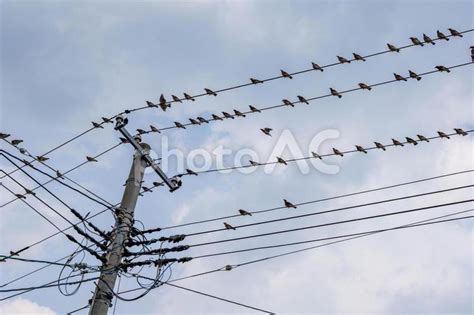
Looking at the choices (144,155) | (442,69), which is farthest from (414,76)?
(144,155)

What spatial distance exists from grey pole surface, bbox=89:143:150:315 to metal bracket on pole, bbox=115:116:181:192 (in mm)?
67

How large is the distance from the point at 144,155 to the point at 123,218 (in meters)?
1.47

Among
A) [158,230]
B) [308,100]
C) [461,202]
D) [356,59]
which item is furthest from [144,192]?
[461,202]

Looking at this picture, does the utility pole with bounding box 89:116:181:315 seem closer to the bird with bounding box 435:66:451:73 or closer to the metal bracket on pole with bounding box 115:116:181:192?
the metal bracket on pole with bounding box 115:116:181:192

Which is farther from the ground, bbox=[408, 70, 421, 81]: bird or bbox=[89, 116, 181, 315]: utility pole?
bbox=[408, 70, 421, 81]: bird

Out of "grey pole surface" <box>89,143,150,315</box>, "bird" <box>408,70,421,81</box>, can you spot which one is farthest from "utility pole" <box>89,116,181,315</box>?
"bird" <box>408,70,421,81</box>

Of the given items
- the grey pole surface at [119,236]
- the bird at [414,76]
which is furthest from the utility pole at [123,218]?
the bird at [414,76]

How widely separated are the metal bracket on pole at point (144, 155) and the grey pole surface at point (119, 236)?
0.07 metres

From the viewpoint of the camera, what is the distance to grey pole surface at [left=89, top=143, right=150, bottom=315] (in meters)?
10.8

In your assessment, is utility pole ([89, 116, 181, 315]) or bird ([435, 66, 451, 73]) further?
bird ([435, 66, 451, 73])

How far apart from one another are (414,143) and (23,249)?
7.85 meters

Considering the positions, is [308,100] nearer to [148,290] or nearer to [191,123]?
[191,123]

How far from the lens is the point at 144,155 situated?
12.7 m

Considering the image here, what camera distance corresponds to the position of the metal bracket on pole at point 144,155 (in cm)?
1244
